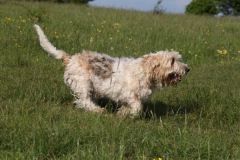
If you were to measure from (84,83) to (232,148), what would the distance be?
106 inches

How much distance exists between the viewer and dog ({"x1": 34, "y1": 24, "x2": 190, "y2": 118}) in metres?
5.75

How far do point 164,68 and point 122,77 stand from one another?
64cm

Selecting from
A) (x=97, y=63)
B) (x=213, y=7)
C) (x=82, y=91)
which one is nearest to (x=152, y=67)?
(x=97, y=63)

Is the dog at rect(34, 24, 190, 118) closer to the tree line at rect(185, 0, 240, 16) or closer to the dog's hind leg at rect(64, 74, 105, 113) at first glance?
the dog's hind leg at rect(64, 74, 105, 113)

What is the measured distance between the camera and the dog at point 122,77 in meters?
5.75

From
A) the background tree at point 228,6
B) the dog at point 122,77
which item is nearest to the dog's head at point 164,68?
the dog at point 122,77

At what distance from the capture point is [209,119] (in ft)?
18.3

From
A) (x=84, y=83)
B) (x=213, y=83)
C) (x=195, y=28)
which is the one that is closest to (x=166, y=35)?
(x=195, y=28)

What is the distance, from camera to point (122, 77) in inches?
232

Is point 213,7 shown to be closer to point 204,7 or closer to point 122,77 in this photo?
point 204,7

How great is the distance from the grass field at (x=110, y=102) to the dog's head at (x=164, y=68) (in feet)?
1.56

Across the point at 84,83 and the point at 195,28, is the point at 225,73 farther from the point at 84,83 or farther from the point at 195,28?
the point at 195,28

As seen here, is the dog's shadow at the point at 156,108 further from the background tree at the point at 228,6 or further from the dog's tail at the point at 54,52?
the background tree at the point at 228,6

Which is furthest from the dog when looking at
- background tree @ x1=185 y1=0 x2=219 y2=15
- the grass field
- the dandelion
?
background tree @ x1=185 y1=0 x2=219 y2=15
